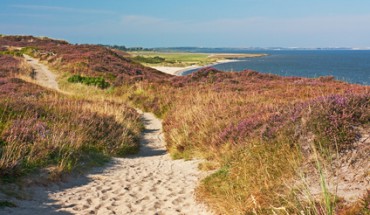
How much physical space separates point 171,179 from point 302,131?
371 centimetres

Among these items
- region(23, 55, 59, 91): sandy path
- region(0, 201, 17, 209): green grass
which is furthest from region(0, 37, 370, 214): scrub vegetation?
region(23, 55, 59, 91): sandy path

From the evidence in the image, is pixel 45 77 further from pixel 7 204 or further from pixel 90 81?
pixel 7 204

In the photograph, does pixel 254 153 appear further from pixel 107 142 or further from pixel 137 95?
pixel 137 95

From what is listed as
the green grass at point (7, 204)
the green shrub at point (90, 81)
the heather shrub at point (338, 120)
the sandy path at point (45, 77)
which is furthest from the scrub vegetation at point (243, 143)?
the sandy path at point (45, 77)

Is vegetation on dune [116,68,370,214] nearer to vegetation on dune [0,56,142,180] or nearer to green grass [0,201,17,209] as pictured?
vegetation on dune [0,56,142,180]

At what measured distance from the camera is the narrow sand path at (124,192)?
25.2 ft

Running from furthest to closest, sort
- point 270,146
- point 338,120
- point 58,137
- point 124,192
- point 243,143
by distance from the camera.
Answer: point 58,137 < point 243,143 < point 124,192 < point 270,146 < point 338,120

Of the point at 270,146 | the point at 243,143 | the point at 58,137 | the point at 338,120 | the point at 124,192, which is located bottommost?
the point at 124,192

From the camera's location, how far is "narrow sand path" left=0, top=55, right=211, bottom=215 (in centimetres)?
767

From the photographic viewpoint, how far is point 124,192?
900 centimetres

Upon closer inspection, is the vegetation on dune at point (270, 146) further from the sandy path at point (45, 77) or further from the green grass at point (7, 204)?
the sandy path at point (45, 77)

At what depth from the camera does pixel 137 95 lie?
27094 mm

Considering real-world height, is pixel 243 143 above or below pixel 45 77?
above

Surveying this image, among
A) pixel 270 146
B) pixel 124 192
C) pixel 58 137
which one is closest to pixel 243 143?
pixel 270 146
